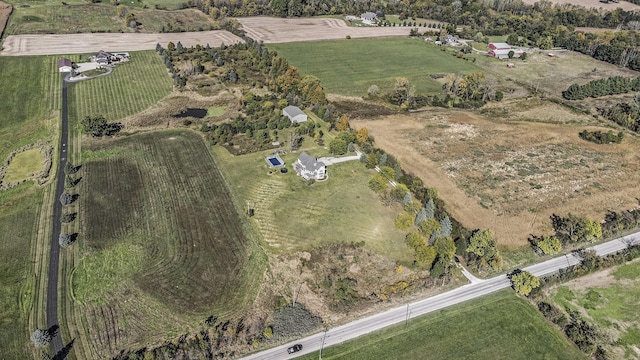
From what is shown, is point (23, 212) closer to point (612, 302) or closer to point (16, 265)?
point (16, 265)

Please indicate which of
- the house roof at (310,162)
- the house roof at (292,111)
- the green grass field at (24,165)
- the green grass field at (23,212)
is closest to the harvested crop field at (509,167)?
the house roof at (292,111)

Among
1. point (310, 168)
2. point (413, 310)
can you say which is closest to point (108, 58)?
point (310, 168)

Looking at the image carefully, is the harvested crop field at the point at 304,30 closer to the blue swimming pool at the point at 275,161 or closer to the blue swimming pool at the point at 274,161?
the blue swimming pool at the point at 275,161

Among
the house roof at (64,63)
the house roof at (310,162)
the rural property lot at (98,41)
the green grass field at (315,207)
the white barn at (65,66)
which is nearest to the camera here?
the green grass field at (315,207)

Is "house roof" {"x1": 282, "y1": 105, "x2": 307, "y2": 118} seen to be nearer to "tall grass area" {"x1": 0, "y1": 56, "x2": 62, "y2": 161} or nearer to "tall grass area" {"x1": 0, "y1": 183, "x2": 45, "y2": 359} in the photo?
"tall grass area" {"x1": 0, "y1": 56, "x2": 62, "y2": 161}

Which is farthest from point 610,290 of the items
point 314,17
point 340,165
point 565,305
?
point 314,17

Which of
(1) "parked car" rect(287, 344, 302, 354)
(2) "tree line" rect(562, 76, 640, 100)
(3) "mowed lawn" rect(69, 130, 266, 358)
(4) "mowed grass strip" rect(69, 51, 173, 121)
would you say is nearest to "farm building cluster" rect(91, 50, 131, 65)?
(4) "mowed grass strip" rect(69, 51, 173, 121)
